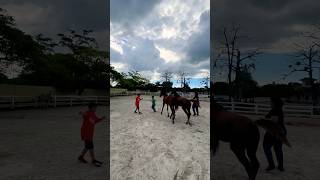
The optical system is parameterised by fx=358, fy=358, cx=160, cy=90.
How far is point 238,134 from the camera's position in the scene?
4312 millimetres

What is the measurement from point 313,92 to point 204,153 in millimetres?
13456

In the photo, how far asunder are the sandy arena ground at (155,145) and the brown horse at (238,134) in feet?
0.46

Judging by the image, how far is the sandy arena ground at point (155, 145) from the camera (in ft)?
15.0

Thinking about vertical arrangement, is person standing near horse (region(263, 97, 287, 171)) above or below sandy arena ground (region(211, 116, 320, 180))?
above

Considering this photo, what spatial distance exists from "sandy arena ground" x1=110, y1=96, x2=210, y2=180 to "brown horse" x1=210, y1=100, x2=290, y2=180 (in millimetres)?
140

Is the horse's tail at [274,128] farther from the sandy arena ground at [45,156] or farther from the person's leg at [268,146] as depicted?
the sandy arena ground at [45,156]

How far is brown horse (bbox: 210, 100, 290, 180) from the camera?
4316 millimetres

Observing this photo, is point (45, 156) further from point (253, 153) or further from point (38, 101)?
point (38, 101)

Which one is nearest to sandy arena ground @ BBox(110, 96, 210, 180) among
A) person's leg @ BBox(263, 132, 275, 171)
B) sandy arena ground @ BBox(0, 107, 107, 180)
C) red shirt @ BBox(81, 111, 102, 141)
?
red shirt @ BBox(81, 111, 102, 141)

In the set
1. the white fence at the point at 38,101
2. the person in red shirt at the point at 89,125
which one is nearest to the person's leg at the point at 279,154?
the person in red shirt at the point at 89,125

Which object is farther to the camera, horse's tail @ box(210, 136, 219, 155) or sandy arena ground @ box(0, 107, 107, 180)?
sandy arena ground @ box(0, 107, 107, 180)

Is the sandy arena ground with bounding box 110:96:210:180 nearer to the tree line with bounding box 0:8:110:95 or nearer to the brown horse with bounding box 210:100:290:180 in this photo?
the brown horse with bounding box 210:100:290:180

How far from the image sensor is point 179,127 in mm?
5492

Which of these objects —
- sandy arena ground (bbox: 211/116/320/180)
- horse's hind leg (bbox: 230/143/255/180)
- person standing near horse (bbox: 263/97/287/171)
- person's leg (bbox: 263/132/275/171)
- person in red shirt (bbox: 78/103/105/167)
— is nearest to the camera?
horse's hind leg (bbox: 230/143/255/180)
